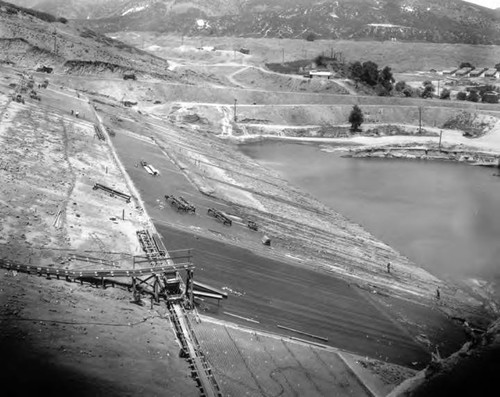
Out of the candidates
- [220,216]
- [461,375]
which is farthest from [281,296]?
[220,216]

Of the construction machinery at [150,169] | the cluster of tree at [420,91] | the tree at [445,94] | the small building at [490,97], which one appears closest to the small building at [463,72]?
the cluster of tree at [420,91]

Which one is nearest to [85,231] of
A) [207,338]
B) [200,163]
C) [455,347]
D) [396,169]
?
[207,338]

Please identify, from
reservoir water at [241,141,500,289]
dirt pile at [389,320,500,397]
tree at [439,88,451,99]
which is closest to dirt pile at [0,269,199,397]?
dirt pile at [389,320,500,397]

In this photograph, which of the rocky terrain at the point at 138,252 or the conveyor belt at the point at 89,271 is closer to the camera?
the rocky terrain at the point at 138,252

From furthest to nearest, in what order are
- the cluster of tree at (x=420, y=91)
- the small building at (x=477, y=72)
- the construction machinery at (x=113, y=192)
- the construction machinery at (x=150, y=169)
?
1. the small building at (x=477, y=72)
2. the cluster of tree at (x=420, y=91)
3. the construction machinery at (x=150, y=169)
4. the construction machinery at (x=113, y=192)

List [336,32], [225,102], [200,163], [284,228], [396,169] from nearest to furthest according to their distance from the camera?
[284,228] → [200,163] → [396,169] → [225,102] → [336,32]

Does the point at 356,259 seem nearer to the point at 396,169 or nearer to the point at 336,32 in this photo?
the point at 396,169

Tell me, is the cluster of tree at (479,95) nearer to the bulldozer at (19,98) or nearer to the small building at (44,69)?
the small building at (44,69)
